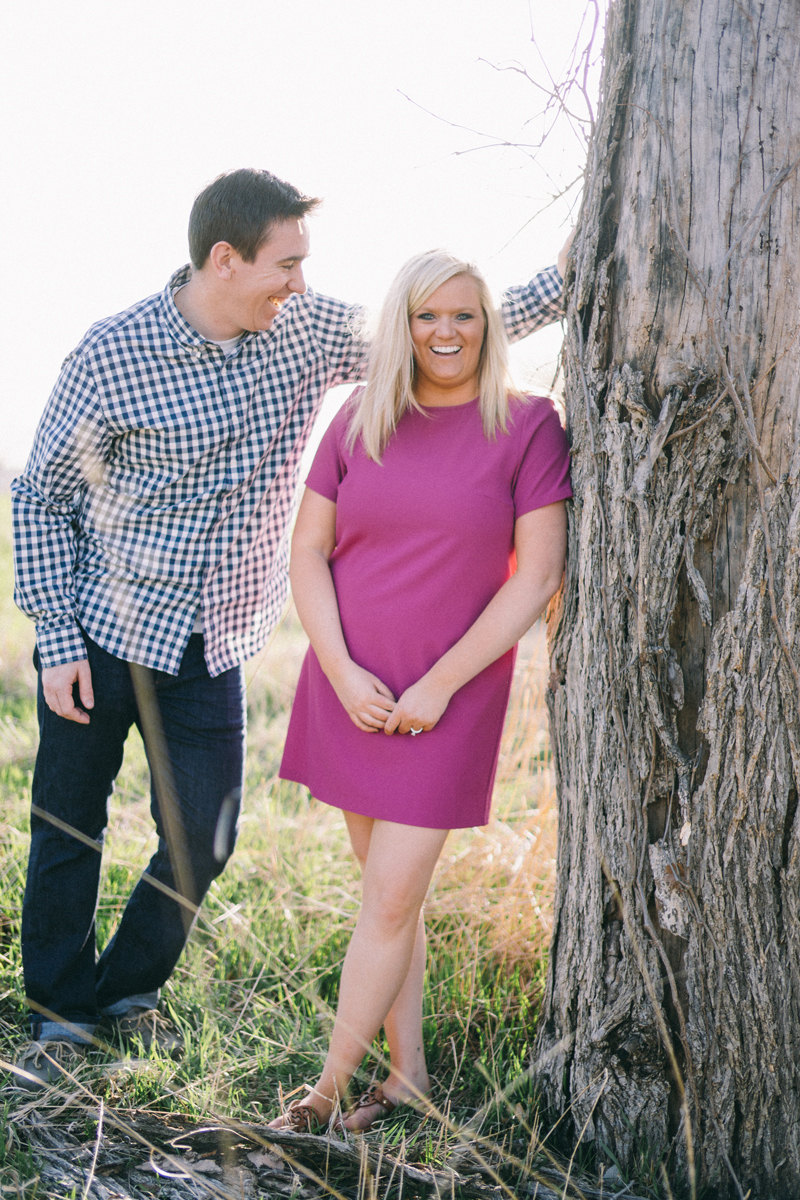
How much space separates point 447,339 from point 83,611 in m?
1.20

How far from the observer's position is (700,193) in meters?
1.93

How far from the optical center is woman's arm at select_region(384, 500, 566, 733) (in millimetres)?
2115

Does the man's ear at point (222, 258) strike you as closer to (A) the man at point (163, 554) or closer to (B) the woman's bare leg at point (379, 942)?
(A) the man at point (163, 554)

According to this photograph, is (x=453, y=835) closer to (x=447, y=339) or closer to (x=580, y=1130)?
(x=580, y=1130)

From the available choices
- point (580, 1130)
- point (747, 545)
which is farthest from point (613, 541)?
point (580, 1130)

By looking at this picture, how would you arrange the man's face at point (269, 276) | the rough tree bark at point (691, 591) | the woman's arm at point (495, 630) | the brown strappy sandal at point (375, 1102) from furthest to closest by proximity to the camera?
the man's face at point (269, 276) → the brown strappy sandal at point (375, 1102) → the woman's arm at point (495, 630) → the rough tree bark at point (691, 591)

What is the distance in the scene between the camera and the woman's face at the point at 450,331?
218 centimetres

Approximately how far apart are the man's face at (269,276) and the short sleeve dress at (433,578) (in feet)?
1.61

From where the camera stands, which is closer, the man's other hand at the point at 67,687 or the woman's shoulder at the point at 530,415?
the woman's shoulder at the point at 530,415

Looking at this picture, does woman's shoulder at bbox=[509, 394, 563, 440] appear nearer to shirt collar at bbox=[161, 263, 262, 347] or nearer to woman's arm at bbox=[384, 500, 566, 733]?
woman's arm at bbox=[384, 500, 566, 733]

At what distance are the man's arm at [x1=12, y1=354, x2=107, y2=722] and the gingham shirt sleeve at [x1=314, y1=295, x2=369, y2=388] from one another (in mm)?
641

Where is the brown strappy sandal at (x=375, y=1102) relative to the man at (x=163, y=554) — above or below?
below

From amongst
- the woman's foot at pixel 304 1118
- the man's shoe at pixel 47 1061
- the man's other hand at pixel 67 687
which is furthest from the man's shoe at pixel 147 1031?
the man's other hand at pixel 67 687

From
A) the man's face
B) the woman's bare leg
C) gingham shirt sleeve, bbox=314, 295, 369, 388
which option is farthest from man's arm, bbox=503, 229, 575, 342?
the woman's bare leg
